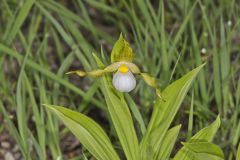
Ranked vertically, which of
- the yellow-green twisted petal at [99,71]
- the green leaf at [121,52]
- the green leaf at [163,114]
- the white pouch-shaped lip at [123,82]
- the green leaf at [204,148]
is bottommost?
the green leaf at [204,148]

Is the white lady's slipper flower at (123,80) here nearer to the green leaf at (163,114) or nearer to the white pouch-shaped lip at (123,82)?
the white pouch-shaped lip at (123,82)

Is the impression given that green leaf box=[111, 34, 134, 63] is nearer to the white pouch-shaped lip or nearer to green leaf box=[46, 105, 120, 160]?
the white pouch-shaped lip

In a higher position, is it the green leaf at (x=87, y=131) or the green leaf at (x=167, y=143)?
the green leaf at (x=87, y=131)

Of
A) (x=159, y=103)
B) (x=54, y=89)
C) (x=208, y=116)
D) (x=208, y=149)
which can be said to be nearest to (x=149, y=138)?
(x=159, y=103)

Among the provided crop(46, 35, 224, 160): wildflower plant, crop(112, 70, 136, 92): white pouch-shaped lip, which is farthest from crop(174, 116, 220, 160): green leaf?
crop(112, 70, 136, 92): white pouch-shaped lip

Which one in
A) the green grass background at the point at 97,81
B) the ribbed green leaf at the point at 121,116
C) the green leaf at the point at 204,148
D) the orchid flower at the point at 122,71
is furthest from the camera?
the green grass background at the point at 97,81

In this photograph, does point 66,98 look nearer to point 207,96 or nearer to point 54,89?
point 54,89

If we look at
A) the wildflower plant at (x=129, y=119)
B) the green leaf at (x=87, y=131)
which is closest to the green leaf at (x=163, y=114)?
the wildflower plant at (x=129, y=119)
